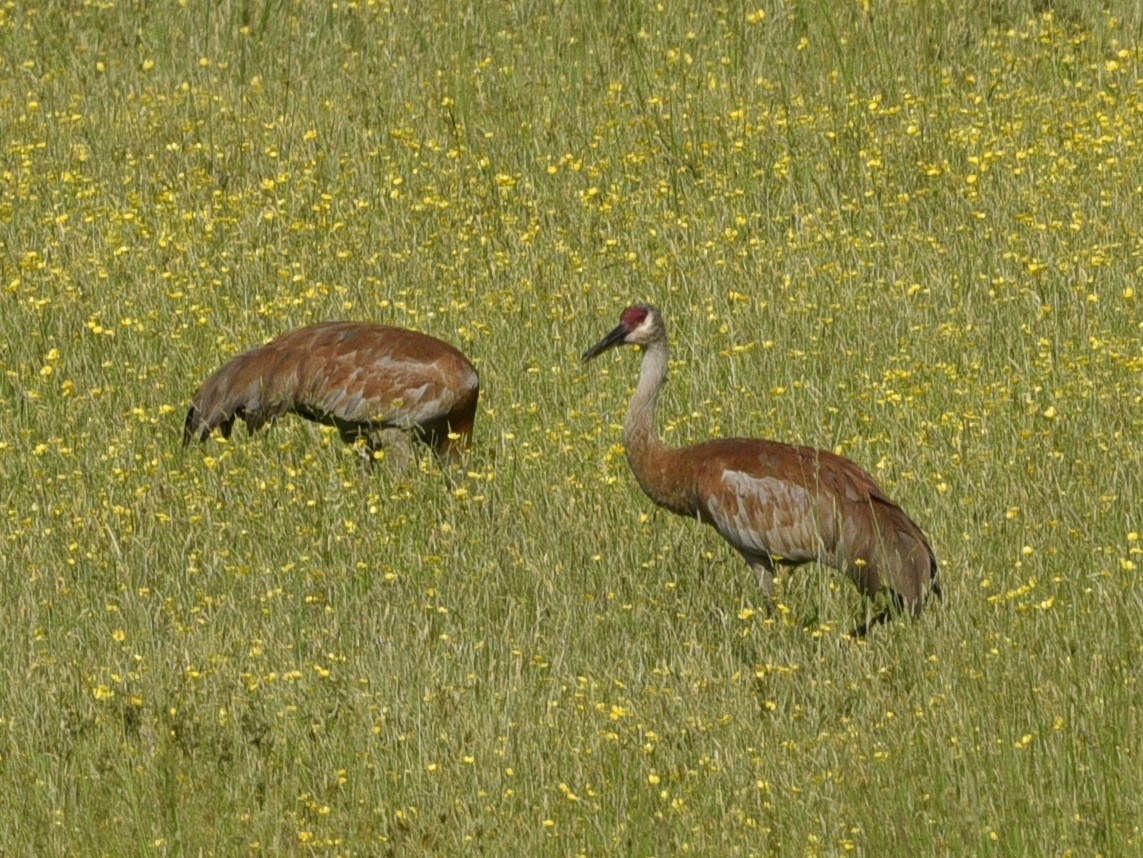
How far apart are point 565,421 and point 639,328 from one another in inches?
41.4

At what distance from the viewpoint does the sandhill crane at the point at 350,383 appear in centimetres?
804

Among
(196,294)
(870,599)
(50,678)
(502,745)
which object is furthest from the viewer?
(196,294)

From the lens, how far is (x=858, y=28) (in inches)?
460

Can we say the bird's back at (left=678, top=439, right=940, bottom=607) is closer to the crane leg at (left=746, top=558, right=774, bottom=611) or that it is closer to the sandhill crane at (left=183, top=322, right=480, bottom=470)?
the crane leg at (left=746, top=558, right=774, bottom=611)

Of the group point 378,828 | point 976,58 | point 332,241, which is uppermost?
point 976,58

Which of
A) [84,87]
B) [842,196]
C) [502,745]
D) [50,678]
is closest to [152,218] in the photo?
[84,87]

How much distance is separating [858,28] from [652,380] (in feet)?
17.4

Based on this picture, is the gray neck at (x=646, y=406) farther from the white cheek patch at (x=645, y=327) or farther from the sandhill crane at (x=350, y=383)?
the sandhill crane at (x=350, y=383)

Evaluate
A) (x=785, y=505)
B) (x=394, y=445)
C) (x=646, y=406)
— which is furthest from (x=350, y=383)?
(x=785, y=505)

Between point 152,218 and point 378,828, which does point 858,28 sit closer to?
point 152,218

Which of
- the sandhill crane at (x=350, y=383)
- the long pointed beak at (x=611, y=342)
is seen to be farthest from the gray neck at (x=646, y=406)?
the sandhill crane at (x=350, y=383)

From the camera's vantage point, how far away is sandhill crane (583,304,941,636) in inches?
245

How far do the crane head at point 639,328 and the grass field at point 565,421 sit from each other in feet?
1.87

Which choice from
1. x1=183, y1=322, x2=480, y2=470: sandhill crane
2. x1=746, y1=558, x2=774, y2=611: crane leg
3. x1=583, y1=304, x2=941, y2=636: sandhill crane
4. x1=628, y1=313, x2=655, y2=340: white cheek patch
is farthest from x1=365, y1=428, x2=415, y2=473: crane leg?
x1=746, y1=558, x2=774, y2=611: crane leg
